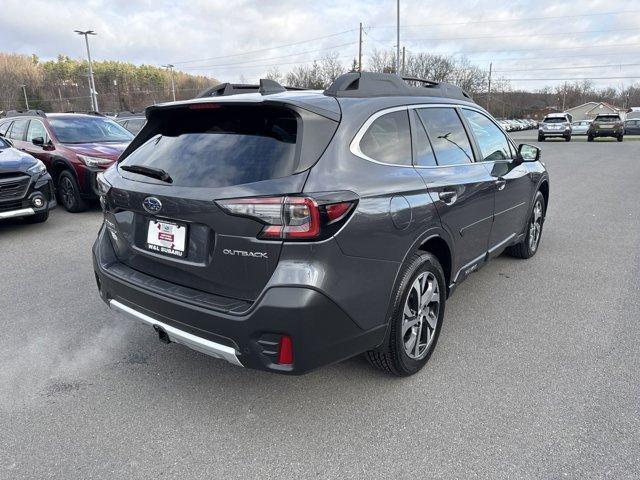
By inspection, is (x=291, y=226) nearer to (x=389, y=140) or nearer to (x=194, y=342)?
(x=194, y=342)

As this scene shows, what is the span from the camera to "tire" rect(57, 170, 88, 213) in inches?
309

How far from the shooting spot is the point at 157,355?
3326 mm

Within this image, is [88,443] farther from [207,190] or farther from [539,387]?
[539,387]

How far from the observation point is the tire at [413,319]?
108 inches

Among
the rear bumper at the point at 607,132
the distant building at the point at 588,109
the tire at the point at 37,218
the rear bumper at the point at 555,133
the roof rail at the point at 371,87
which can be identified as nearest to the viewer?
the roof rail at the point at 371,87

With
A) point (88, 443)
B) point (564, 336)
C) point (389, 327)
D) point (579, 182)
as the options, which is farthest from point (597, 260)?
point (579, 182)

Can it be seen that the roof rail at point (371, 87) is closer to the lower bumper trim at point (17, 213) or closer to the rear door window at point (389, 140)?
the rear door window at point (389, 140)

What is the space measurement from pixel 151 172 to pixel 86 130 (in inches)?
276

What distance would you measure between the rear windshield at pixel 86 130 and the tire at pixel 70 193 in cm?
71

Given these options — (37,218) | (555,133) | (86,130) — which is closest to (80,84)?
(555,133)

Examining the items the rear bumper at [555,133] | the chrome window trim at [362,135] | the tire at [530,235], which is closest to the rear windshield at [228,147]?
the chrome window trim at [362,135]

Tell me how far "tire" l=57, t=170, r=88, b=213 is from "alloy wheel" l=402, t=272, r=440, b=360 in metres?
6.66

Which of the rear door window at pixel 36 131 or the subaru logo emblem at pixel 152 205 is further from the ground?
the rear door window at pixel 36 131

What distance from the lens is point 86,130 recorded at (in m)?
8.76
